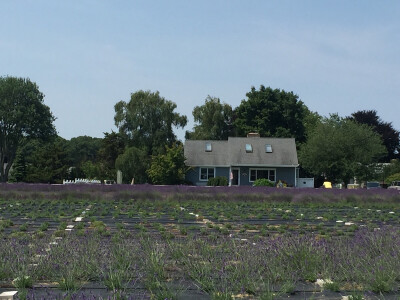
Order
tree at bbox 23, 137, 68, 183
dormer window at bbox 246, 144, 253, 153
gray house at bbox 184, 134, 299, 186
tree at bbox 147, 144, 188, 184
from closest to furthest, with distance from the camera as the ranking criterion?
tree at bbox 147, 144, 188, 184
gray house at bbox 184, 134, 299, 186
dormer window at bbox 246, 144, 253, 153
tree at bbox 23, 137, 68, 183

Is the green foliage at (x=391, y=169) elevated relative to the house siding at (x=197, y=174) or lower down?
elevated

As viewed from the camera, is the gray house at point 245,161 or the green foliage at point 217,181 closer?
the green foliage at point 217,181

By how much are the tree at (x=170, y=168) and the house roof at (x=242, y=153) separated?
2.96m

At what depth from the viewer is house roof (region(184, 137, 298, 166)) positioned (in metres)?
49.9

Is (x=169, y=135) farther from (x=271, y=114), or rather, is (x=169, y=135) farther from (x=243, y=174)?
(x=243, y=174)

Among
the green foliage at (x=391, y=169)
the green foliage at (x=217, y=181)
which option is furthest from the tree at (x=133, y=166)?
the green foliage at (x=391, y=169)

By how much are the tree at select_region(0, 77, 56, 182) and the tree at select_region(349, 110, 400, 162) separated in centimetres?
3889

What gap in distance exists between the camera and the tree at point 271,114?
65.3 metres

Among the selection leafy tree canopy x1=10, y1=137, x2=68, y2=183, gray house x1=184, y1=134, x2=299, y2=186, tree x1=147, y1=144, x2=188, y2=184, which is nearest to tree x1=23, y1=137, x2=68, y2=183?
leafy tree canopy x1=10, y1=137, x2=68, y2=183

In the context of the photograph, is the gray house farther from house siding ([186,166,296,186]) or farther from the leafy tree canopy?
the leafy tree canopy

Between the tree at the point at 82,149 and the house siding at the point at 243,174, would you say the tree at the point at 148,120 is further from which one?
the tree at the point at 82,149

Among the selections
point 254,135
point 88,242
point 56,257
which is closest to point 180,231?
point 88,242

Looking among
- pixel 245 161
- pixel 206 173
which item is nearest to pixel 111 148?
pixel 206 173

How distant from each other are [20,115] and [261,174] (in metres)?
26.0
